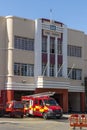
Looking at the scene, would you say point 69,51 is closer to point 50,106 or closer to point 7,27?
point 7,27

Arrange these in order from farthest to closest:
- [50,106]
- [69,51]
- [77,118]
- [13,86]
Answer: [69,51]
[13,86]
[50,106]
[77,118]

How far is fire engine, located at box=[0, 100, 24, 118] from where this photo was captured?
42.7 meters

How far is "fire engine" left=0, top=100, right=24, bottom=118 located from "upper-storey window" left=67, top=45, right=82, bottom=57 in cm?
1620

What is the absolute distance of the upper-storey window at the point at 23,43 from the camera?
5066 centimetres

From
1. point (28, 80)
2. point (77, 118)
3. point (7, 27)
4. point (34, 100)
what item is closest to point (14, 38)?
point (7, 27)

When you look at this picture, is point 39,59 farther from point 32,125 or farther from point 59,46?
point 32,125

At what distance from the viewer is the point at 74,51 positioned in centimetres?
5806

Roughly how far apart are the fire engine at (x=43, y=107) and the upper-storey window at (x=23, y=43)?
8.32 metres

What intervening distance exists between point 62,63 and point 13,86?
8660 millimetres

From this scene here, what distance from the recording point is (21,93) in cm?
5325

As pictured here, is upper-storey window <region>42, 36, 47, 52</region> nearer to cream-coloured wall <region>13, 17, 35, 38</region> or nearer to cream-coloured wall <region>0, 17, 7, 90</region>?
cream-coloured wall <region>13, 17, 35, 38</region>

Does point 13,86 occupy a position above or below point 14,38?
below

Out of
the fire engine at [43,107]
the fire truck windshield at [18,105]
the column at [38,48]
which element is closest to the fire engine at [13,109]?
the fire truck windshield at [18,105]

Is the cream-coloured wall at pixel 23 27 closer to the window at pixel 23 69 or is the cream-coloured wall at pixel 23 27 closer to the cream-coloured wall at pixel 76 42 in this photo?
the window at pixel 23 69
